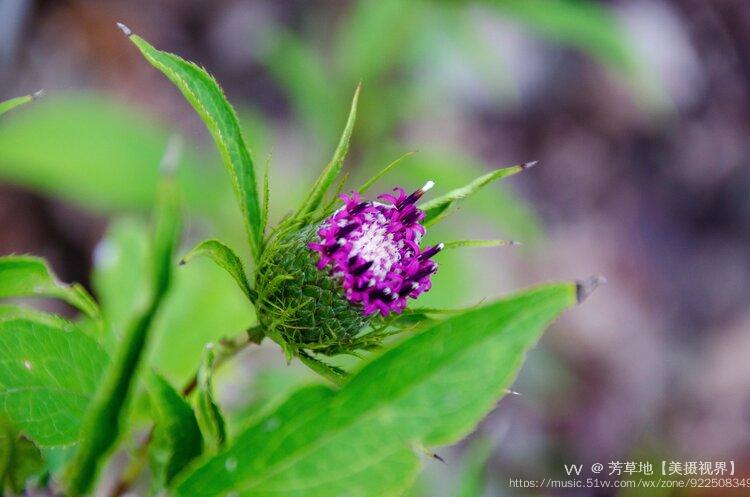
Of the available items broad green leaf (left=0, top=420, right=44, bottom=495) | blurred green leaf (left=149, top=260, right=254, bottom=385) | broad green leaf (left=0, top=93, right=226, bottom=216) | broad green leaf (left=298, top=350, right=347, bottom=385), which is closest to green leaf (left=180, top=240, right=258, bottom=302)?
broad green leaf (left=298, top=350, right=347, bottom=385)

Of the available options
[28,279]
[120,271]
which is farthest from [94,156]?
[28,279]

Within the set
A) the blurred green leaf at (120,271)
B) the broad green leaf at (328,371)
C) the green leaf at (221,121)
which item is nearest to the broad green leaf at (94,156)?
the blurred green leaf at (120,271)

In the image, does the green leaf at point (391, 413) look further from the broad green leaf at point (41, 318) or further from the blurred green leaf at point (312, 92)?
the blurred green leaf at point (312, 92)

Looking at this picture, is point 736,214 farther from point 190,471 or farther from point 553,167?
point 190,471

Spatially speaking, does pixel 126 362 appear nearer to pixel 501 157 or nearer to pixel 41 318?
pixel 41 318

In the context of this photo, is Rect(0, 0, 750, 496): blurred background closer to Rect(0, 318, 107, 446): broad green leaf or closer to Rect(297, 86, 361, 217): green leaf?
Rect(297, 86, 361, 217): green leaf

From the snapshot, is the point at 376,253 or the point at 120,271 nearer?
the point at 376,253
